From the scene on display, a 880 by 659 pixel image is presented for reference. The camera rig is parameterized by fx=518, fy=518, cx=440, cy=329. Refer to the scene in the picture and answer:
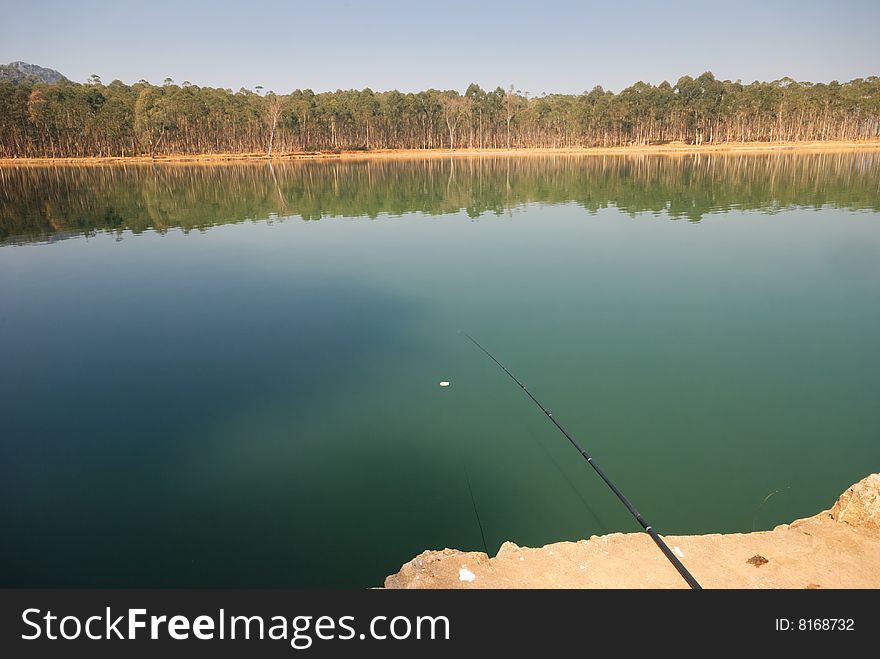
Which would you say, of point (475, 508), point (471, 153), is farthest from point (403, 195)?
point (471, 153)

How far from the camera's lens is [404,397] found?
9008mm

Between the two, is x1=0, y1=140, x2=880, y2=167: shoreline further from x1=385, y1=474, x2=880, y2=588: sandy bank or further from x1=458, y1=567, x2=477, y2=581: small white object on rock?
x1=458, y1=567, x2=477, y2=581: small white object on rock

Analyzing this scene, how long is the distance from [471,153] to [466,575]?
352 ft

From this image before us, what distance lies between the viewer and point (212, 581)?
537 cm

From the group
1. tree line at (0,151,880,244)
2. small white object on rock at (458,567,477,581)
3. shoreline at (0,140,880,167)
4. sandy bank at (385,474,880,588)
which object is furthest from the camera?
shoreline at (0,140,880,167)

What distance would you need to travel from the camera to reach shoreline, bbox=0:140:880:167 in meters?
84.3

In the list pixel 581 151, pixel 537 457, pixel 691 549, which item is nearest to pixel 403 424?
pixel 537 457

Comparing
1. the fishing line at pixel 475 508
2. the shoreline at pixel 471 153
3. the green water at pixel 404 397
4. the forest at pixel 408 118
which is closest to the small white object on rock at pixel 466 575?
the fishing line at pixel 475 508

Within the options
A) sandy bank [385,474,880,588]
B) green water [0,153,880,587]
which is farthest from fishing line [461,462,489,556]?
sandy bank [385,474,880,588]

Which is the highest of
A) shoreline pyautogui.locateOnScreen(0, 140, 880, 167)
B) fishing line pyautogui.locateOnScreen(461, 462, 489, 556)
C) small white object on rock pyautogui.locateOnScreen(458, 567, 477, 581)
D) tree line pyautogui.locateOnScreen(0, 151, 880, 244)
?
shoreline pyautogui.locateOnScreen(0, 140, 880, 167)

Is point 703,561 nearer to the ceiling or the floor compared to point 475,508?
nearer to the ceiling

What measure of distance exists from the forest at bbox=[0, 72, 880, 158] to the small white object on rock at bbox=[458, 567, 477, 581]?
101162mm

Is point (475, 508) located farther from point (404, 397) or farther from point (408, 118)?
point (408, 118)

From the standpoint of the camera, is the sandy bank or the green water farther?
the green water
